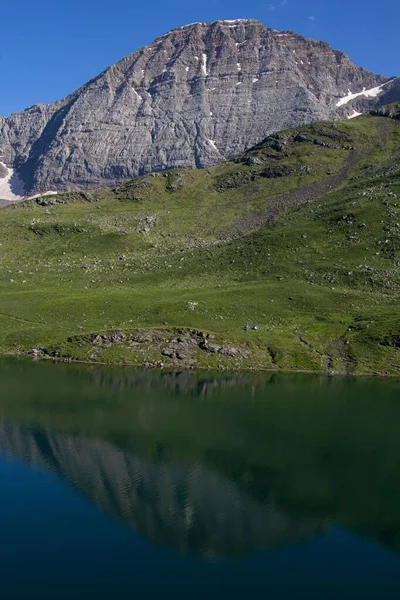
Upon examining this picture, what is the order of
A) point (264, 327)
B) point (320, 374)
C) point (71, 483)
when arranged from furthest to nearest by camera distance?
point (264, 327)
point (320, 374)
point (71, 483)

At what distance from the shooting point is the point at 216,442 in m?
66.8

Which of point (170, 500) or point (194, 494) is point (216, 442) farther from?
point (170, 500)

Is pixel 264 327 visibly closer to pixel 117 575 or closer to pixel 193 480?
pixel 193 480

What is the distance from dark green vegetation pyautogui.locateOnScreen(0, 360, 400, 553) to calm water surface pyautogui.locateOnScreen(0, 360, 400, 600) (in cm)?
21

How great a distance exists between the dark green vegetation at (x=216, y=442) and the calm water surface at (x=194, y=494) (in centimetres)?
21

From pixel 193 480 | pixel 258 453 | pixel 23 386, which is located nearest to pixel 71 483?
pixel 193 480

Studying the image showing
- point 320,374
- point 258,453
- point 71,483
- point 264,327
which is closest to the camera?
point 71,483

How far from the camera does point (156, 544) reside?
44.1 m

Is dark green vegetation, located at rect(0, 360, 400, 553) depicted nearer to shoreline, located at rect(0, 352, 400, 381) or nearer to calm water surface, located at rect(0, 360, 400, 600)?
calm water surface, located at rect(0, 360, 400, 600)

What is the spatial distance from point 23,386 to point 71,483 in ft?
118

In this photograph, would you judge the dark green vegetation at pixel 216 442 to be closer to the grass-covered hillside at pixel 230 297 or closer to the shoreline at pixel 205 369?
the shoreline at pixel 205 369

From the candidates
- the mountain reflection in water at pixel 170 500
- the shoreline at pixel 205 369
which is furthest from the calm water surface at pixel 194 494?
the shoreline at pixel 205 369

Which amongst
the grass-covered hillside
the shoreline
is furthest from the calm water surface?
the grass-covered hillside

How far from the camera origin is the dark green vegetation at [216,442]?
50188 millimetres
